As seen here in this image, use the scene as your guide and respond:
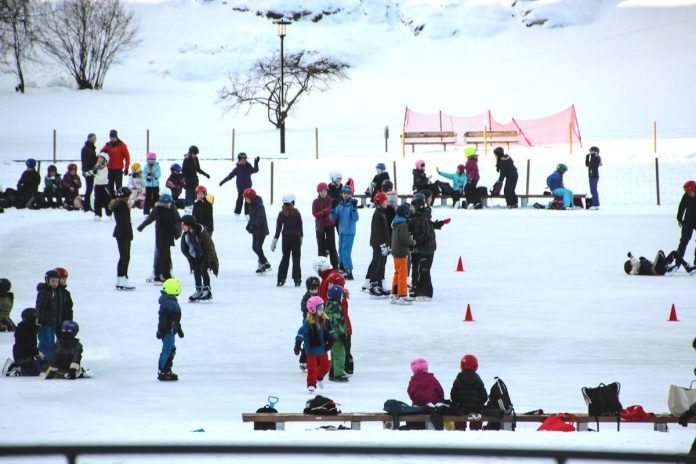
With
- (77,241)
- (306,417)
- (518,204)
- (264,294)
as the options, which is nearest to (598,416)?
(306,417)

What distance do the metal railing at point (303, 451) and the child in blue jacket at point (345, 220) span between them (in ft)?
44.7

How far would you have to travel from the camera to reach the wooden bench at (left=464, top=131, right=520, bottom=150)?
3819cm

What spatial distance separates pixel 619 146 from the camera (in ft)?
126

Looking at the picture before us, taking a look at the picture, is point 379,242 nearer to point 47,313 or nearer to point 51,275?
point 51,275

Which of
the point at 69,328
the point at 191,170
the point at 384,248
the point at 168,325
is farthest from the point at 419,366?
the point at 191,170

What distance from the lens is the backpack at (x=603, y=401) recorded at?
10367 mm

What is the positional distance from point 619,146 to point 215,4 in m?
47.4

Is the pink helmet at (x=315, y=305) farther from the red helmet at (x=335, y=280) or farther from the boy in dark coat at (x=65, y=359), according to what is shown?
the boy in dark coat at (x=65, y=359)

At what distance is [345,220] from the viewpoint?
18469mm

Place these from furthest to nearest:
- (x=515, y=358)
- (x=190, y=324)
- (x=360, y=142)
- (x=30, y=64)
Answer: (x=30, y=64), (x=360, y=142), (x=190, y=324), (x=515, y=358)

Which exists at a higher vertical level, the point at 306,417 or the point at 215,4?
the point at 215,4

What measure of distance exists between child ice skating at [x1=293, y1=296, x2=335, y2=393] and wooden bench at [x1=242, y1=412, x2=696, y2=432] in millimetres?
1579

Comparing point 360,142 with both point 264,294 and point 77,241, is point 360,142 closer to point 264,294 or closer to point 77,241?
point 77,241

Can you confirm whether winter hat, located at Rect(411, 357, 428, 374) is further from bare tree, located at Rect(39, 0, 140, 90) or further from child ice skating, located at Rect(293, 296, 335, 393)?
bare tree, located at Rect(39, 0, 140, 90)
